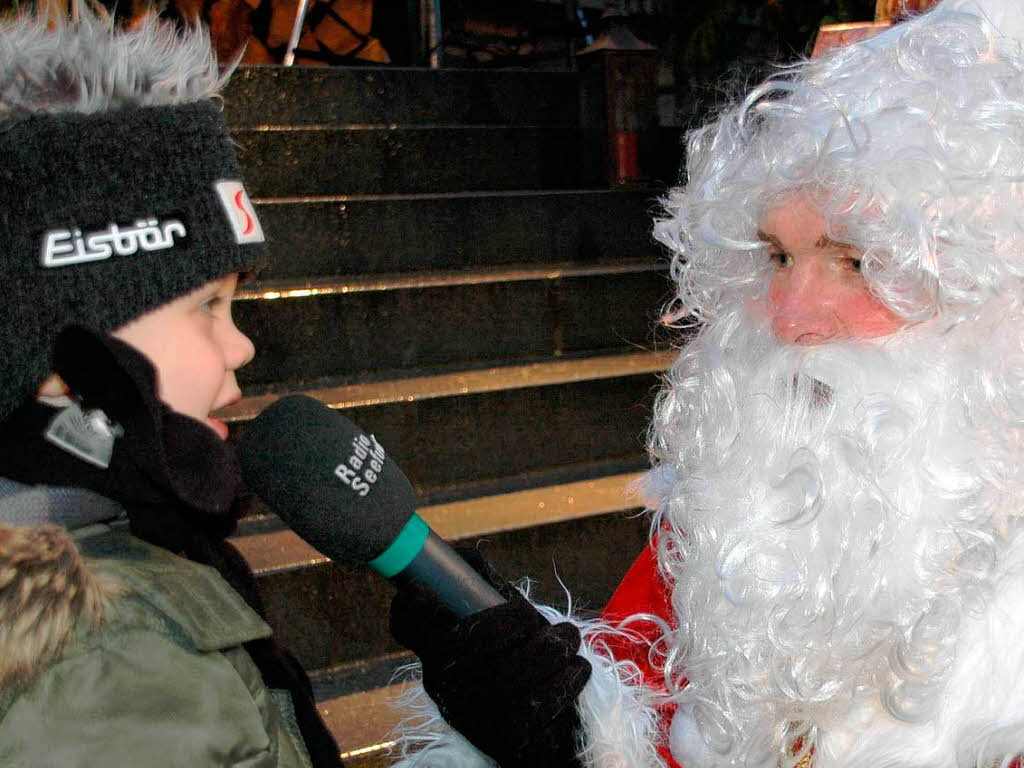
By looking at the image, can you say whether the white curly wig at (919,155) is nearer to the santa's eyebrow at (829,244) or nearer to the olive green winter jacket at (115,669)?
the santa's eyebrow at (829,244)

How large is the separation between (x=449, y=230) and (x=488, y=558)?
1398 millimetres

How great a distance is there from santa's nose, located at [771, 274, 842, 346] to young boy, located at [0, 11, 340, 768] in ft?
2.21

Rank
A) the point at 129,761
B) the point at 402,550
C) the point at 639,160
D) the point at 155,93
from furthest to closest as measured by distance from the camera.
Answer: the point at 639,160, the point at 155,93, the point at 402,550, the point at 129,761

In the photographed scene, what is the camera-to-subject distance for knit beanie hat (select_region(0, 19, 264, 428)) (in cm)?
101

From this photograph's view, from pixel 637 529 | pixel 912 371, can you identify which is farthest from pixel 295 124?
pixel 912 371

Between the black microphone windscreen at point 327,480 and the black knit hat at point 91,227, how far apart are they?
0.20 metres

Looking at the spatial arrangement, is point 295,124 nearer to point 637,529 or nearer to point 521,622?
point 637,529

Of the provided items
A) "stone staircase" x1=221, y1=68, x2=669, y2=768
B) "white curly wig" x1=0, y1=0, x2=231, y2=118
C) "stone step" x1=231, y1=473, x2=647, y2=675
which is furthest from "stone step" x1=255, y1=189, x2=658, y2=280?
"white curly wig" x1=0, y1=0, x2=231, y2=118

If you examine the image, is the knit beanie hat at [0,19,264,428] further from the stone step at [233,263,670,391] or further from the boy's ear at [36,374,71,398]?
the stone step at [233,263,670,391]

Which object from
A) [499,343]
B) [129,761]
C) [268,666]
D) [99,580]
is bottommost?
[499,343]

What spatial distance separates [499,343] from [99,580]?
2.60 m

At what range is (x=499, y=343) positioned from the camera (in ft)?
11.4

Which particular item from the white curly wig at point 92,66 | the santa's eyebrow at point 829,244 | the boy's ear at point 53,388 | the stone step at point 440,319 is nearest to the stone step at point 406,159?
the stone step at point 440,319

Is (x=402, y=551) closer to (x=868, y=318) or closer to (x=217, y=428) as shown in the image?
(x=217, y=428)
